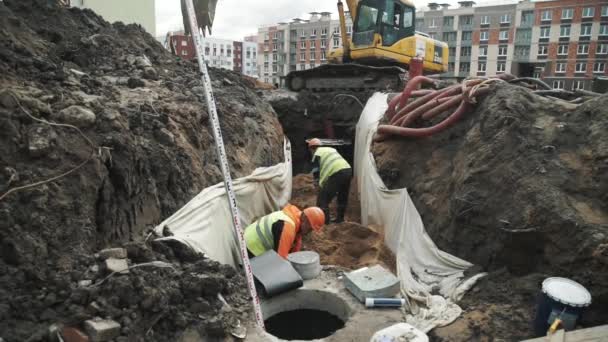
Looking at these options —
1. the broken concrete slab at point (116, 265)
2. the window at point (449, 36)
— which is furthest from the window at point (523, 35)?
the broken concrete slab at point (116, 265)

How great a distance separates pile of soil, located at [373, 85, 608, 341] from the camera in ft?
11.3

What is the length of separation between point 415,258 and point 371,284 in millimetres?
1058

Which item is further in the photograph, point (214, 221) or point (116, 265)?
point (214, 221)

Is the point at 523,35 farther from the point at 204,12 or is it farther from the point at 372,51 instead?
the point at 204,12

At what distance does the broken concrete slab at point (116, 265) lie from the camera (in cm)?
272

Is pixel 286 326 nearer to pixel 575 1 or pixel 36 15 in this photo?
pixel 36 15

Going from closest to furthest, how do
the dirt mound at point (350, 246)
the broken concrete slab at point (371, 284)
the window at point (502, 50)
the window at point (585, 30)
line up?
the broken concrete slab at point (371, 284) < the dirt mound at point (350, 246) < the window at point (585, 30) < the window at point (502, 50)

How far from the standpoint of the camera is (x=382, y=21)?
10242 mm

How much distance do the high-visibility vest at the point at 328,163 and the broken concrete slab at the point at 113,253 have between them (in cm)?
369

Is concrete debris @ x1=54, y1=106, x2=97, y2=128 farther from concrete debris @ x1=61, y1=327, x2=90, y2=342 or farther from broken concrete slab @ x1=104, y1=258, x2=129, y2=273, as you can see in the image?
concrete debris @ x1=61, y1=327, x2=90, y2=342

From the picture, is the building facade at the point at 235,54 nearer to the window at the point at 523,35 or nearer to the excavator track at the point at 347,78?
the window at the point at 523,35

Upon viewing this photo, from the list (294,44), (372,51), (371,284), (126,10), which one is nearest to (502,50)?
(294,44)

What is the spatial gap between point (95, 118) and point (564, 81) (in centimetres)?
4752

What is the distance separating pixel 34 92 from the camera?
11.7 feet
